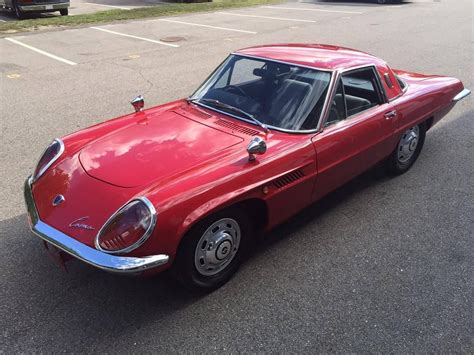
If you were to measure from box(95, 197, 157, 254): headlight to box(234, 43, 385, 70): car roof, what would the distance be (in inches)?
76.9

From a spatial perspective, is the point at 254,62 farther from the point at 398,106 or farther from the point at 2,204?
the point at 2,204

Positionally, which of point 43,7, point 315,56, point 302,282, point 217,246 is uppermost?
point 315,56

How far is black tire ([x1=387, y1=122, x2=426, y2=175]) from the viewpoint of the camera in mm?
4422

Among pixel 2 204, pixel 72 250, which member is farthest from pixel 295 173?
pixel 2 204

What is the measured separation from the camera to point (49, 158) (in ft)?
10.9

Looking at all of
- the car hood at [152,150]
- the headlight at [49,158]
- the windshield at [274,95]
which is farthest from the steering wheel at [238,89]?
the headlight at [49,158]

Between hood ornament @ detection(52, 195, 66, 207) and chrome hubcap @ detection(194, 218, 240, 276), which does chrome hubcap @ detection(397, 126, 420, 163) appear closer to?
chrome hubcap @ detection(194, 218, 240, 276)

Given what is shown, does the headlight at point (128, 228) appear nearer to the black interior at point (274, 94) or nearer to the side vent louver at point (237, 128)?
the side vent louver at point (237, 128)

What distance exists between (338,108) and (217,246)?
1.62 metres

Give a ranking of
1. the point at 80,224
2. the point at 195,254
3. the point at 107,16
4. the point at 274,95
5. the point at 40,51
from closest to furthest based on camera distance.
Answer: the point at 80,224
the point at 195,254
the point at 274,95
the point at 40,51
the point at 107,16

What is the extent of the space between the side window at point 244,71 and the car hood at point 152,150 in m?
0.67

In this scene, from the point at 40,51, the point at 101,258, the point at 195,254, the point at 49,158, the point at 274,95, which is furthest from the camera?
the point at 40,51

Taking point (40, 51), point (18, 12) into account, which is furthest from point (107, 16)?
point (40, 51)

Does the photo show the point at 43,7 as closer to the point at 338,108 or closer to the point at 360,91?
the point at 360,91
